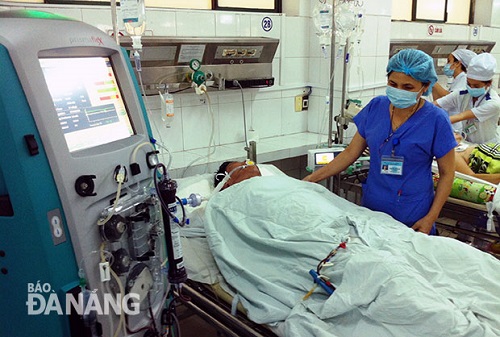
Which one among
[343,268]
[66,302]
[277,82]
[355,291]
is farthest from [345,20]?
[66,302]

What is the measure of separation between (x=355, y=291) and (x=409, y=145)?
879mm

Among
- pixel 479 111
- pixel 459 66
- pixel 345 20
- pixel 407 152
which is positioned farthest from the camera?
pixel 459 66

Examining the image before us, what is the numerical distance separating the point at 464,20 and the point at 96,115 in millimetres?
5327

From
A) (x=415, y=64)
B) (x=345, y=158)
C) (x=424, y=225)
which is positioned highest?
(x=415, y=64)

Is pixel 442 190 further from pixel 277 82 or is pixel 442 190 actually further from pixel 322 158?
pixel 277 82

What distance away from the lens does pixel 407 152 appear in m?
2.01

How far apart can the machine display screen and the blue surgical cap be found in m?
1.27

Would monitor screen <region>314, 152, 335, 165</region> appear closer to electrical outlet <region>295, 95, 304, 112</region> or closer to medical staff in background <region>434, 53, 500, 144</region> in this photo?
electrical outlet <region>295, 95, 304, 112</region>

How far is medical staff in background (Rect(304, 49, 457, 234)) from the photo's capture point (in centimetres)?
195

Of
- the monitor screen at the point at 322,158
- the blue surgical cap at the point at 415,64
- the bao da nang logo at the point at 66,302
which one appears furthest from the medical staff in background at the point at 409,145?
the bao da nang logo at the point at 66,302

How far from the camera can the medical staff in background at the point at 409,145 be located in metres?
1.95

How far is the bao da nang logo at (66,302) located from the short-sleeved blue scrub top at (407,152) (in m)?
1.39

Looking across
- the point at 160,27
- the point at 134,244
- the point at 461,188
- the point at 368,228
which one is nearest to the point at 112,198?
the point at 134,244

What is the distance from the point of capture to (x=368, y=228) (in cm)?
174
